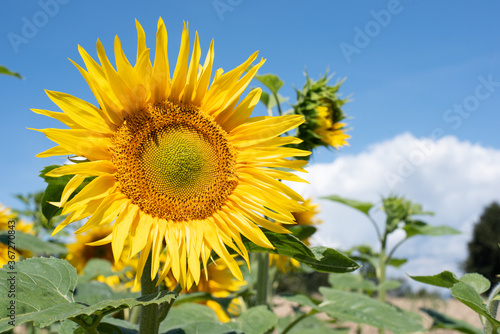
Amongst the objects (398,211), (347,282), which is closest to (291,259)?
(347,282)

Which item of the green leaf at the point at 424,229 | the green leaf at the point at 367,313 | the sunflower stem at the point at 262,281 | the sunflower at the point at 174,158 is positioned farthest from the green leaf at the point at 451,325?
the sunflower at the point at 174,158

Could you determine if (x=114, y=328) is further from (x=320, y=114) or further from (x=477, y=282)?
(x=320, y=114)

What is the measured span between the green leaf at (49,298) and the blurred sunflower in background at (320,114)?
1.59 metres

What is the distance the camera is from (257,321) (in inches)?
96.7

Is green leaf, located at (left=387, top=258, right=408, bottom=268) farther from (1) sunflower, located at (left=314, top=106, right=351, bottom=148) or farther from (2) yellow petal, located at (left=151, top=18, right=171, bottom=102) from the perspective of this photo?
(2) yellow petal, located at (left=151, top=18, right=171, bottom=102)

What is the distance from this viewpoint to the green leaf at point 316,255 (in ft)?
5.37

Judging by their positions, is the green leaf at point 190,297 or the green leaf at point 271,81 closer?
the green leaf at point 271,81

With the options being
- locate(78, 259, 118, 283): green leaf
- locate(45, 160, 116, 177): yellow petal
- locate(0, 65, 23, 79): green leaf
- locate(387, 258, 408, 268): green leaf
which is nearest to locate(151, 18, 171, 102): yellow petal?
locate(45, 160, 116, 177): yellow petal

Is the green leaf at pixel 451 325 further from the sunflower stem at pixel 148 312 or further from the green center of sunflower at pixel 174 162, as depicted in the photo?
the sunflower stem at pixel 148 312

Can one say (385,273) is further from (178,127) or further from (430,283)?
(178,127)

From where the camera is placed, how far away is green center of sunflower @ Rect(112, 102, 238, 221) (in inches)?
67.9

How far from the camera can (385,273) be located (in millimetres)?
4723

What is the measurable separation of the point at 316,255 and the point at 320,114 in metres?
1.47

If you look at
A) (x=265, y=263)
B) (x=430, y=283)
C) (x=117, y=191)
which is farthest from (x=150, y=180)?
(x=265, y=263)
